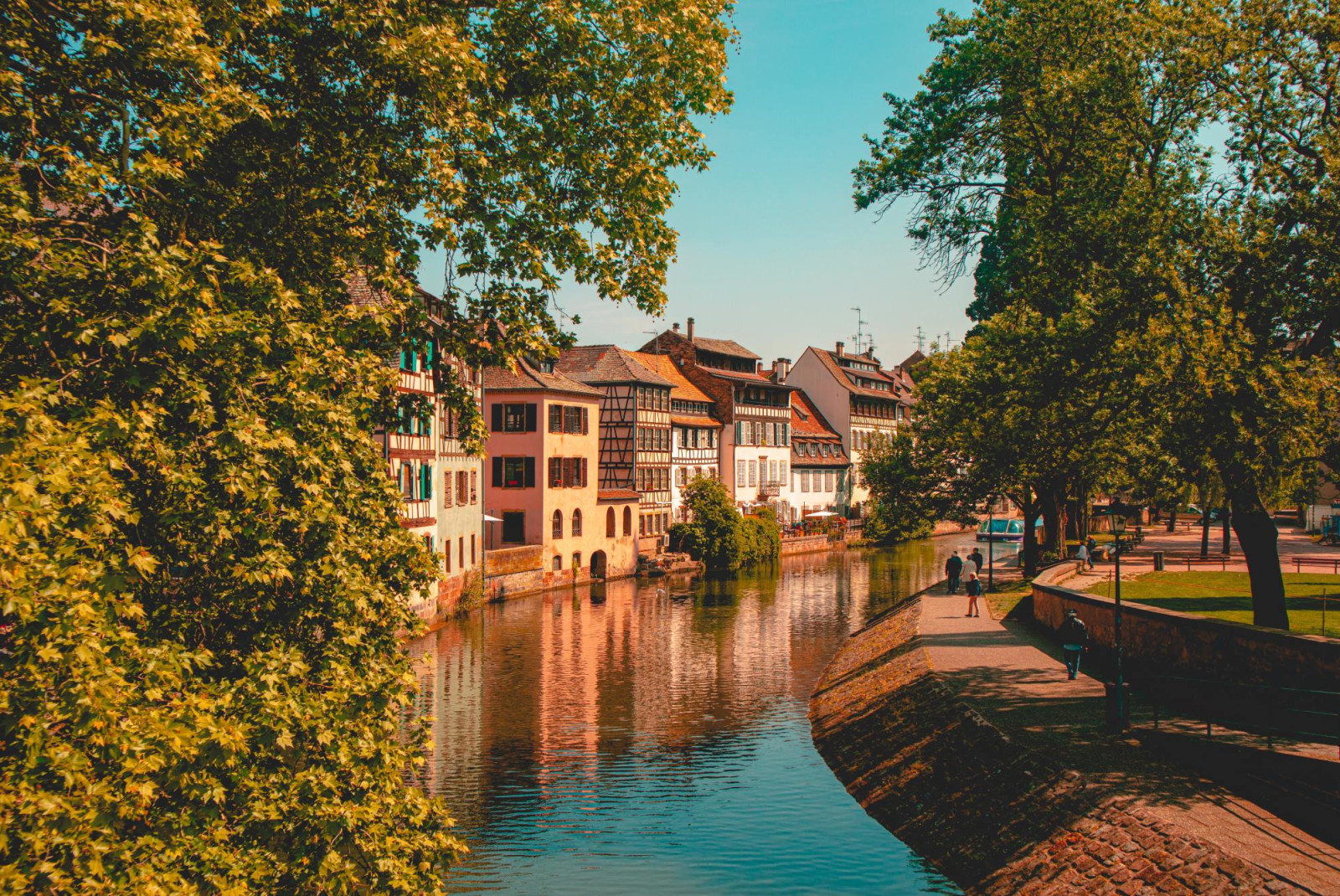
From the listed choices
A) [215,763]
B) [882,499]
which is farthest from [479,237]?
[882,499]

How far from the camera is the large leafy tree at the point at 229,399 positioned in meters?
7.20

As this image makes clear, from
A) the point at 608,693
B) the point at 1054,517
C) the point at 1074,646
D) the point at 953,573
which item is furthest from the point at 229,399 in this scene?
the point at 1054,517

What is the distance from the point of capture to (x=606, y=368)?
61531 mm

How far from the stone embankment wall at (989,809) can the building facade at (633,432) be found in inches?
1370

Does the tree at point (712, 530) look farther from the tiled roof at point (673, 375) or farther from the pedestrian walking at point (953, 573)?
the pedestrian walking at point (953, 573)

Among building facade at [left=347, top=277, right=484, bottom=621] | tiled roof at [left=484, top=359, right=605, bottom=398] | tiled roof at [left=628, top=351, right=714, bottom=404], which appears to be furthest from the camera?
tiled roof at [left=628, top=351, right=714, bottom=404]

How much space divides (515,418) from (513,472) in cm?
280

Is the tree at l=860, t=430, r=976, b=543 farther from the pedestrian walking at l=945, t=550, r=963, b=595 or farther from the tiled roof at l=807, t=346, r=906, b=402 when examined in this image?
the tiled roof at l=807, t=346, r=906, b=402

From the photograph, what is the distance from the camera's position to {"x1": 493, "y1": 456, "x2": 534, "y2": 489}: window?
171ft

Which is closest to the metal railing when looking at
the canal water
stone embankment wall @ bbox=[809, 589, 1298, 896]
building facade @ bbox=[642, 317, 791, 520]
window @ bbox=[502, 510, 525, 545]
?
stone embankment wall @ bbox=[809, 589, 1298, 896]

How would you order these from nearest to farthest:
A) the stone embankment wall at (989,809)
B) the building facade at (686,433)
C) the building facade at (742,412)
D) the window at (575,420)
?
the stone embankment wall at (989,809)
the window at (575,420)
the building facade at (686,433)
the building facade at (742,412)

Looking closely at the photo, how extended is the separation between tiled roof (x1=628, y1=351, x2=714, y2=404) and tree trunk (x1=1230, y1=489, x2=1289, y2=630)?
158 feet

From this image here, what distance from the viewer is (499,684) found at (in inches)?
1160

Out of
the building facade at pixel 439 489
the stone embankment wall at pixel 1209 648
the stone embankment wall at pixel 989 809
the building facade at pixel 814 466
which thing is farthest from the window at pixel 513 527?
the building facade at pixel 814 466
